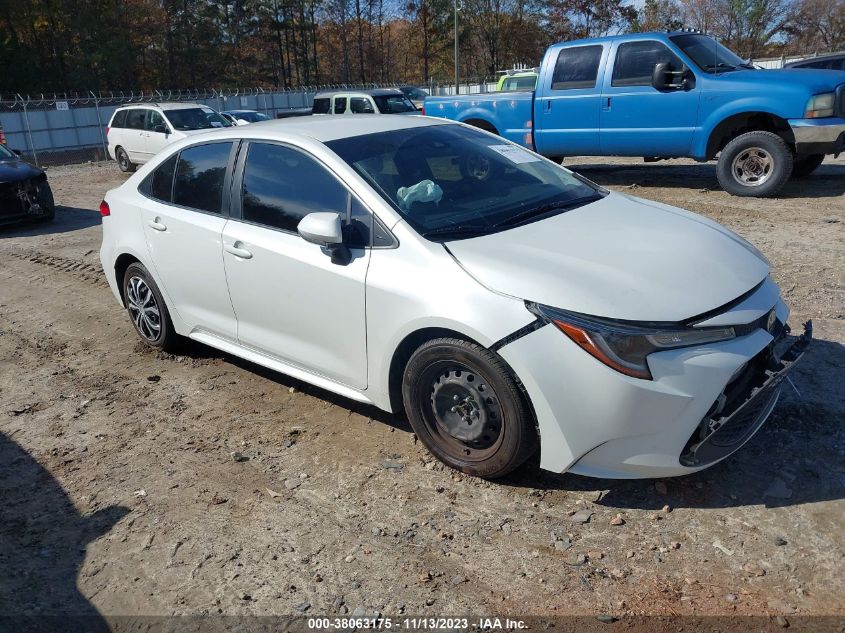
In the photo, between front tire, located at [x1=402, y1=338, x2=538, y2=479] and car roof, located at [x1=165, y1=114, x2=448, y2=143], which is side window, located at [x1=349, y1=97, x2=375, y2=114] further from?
front tire, located at [x1=402, y1=338, x2=538, y2=479]

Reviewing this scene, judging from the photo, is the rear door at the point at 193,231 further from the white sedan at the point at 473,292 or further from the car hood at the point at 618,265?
the car hood at the point at 618,265

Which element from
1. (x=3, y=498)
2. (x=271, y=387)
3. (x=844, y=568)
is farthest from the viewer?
(x=271, y=387)

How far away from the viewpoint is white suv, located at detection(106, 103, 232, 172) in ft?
54.2

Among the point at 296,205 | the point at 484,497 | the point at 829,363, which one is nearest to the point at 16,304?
the point at 296,205

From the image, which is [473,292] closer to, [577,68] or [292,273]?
[292,273]

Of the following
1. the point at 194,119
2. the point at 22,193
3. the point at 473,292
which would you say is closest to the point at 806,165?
the point at 473,292

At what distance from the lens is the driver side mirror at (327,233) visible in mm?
3504

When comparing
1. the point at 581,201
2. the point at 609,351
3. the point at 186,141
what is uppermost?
the point at 186,141

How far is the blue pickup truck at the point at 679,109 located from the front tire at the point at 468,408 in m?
7.53

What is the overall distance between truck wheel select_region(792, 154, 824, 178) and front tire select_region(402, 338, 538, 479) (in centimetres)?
912

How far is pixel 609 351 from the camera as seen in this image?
2.87 meters

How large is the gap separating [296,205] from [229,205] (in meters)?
0.61

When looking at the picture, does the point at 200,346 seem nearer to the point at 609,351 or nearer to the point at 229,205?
the point at 229,205

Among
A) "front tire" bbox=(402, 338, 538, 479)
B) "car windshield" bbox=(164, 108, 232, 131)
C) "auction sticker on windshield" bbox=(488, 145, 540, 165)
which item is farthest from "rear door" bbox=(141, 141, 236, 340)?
"car windshield" bbox=(164, 108, 232, 131)
